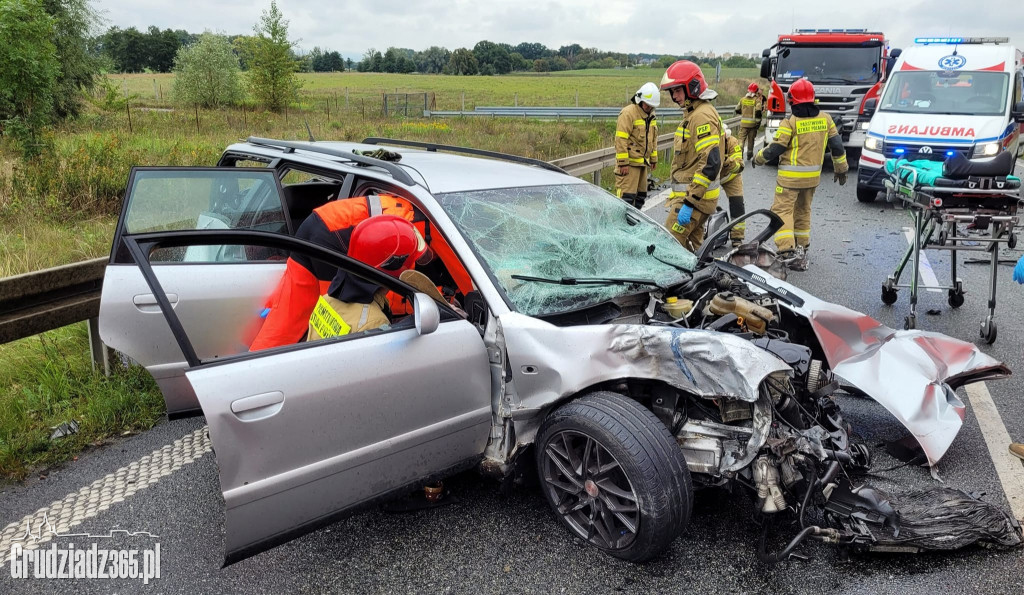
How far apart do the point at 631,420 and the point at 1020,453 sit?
7.33 feet

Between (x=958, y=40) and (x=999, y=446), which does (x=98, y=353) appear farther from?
(x=958, y=40)

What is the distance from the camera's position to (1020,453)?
337 cm

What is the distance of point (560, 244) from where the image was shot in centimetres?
333

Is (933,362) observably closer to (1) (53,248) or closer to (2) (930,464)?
(2) (930,464)

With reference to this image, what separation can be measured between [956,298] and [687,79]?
3015 millimetres

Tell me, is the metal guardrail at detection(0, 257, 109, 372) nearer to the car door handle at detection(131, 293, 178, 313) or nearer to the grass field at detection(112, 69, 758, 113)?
the car door handle at detection(131, 293, 178, 313)

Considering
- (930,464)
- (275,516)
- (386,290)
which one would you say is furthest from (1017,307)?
(275,516)

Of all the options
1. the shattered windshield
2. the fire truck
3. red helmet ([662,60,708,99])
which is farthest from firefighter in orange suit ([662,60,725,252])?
the fire truck

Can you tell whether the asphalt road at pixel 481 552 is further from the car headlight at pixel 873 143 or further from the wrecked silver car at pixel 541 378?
the car headlight at pixel 873 143

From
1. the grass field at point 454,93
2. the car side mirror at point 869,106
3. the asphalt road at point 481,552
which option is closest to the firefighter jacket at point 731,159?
the asphalt road at point 481,552

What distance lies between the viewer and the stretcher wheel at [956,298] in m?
5.72

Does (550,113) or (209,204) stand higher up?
(550,113)

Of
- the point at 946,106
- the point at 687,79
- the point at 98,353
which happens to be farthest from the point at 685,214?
the point at 946,106

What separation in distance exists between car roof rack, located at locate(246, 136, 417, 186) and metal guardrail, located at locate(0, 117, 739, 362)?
1.27m
